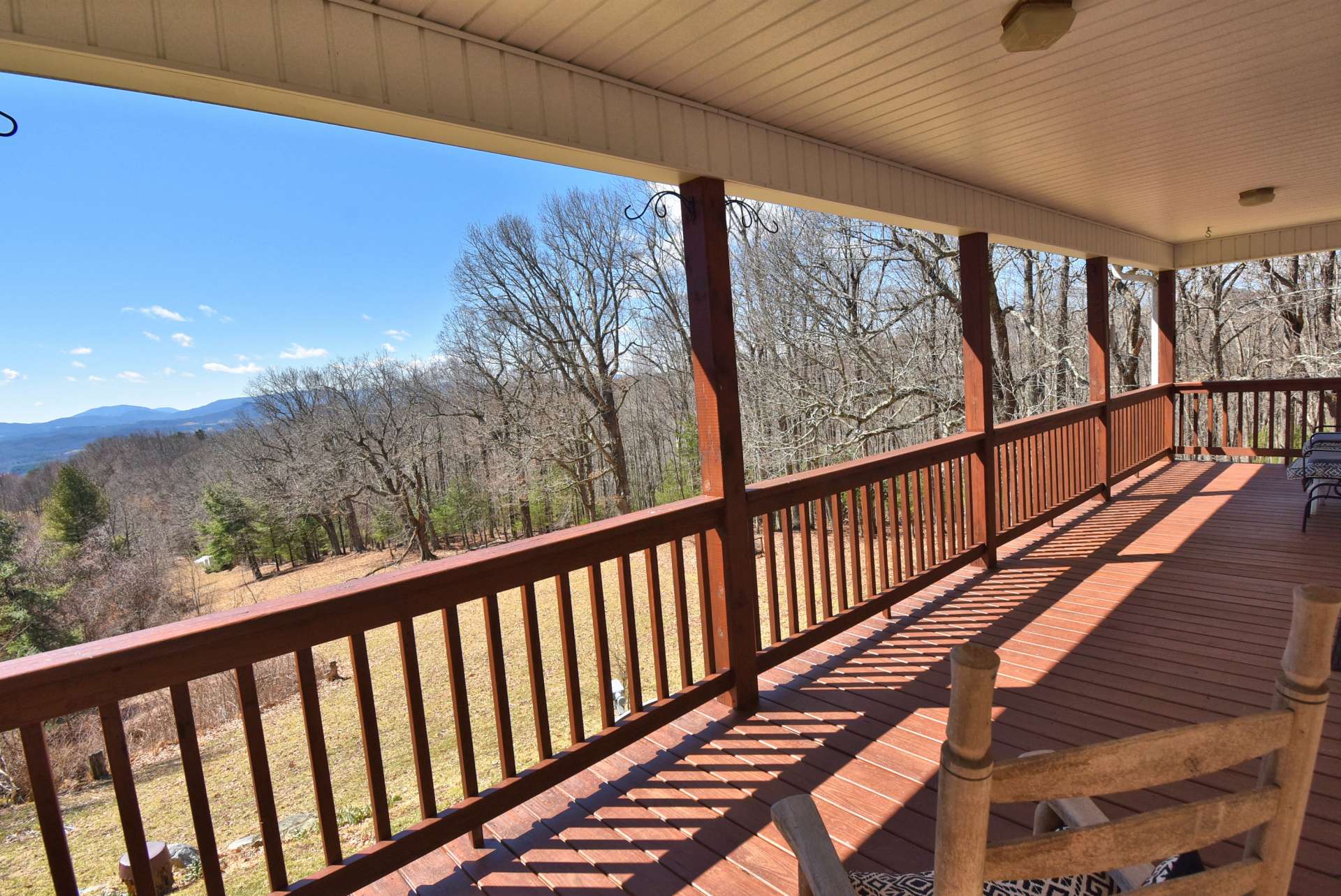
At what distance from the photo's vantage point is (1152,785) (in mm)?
711

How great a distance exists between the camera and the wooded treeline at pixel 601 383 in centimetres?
1208

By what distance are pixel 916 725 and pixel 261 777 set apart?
2.20m

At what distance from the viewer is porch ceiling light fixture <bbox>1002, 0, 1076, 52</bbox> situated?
6.52 ft

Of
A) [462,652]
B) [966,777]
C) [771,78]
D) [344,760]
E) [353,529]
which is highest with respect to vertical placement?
[771,78]

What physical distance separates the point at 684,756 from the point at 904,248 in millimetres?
10391

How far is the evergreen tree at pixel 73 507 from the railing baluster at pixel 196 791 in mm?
20029

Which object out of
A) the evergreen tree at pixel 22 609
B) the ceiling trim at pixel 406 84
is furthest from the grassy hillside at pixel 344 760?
the evergreen tree at pixel 22 609

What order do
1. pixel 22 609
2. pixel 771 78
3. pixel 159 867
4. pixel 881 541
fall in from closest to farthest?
pixel 771 78 < pixel 159 867 < pixel 881 541 < pixel 22 609

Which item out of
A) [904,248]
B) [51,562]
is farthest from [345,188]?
[904,248]

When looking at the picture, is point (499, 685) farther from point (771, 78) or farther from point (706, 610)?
point (771, 78)

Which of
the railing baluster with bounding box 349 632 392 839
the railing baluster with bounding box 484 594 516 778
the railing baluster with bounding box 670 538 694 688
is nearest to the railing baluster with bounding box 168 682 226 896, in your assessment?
the railing baluster with bounding box 349 632 392 839

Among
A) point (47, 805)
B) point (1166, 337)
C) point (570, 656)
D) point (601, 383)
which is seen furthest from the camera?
point (601, 383)

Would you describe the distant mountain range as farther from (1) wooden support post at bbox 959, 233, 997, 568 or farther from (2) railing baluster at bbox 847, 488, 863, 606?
(1) wooden support post at bbox 959, 233, 997, 568

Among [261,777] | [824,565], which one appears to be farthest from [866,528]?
[261,777]
